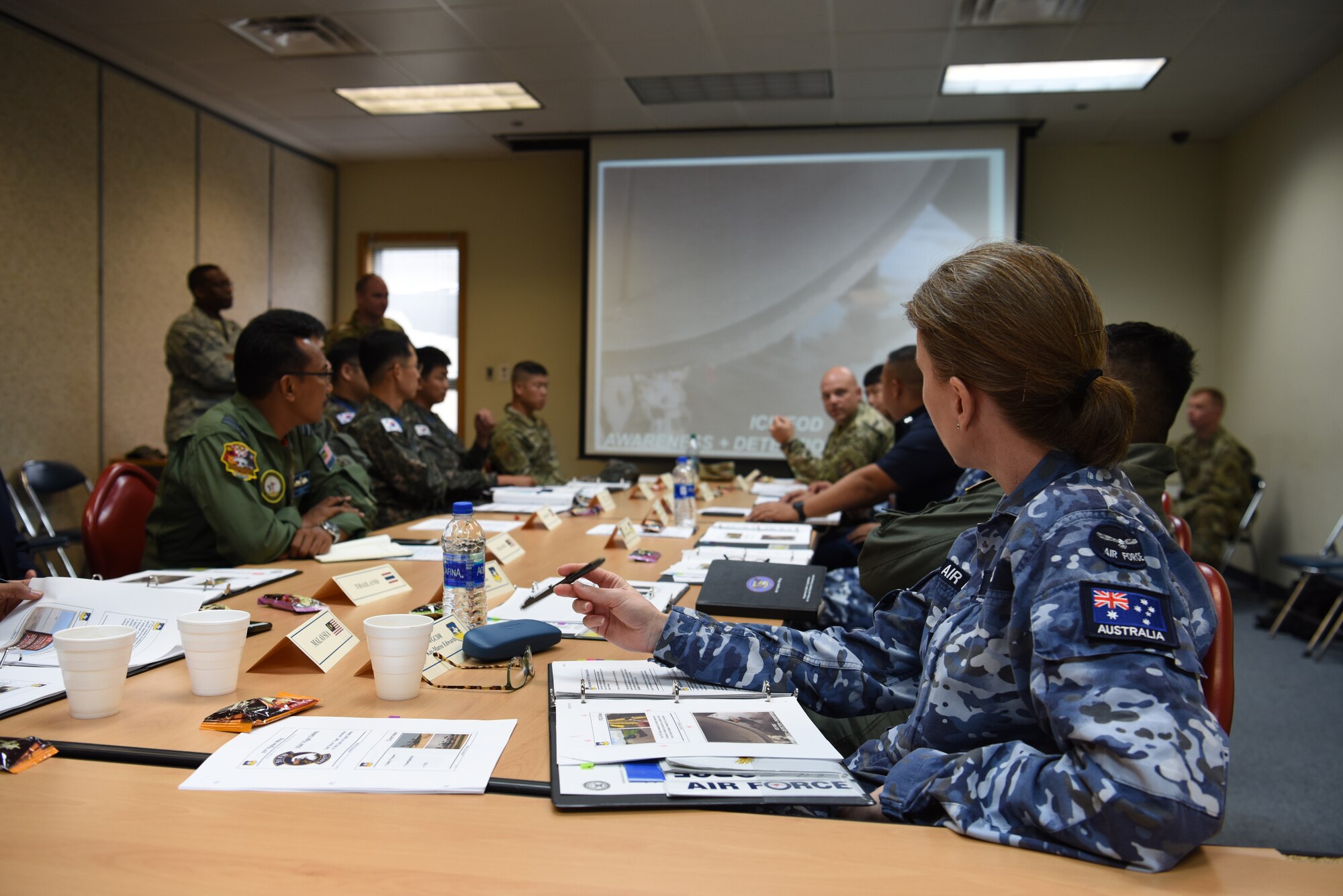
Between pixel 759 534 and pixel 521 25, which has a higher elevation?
pixel 521 25

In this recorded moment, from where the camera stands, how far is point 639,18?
470cm

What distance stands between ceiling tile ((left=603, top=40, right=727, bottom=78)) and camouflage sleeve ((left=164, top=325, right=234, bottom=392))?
280 cm

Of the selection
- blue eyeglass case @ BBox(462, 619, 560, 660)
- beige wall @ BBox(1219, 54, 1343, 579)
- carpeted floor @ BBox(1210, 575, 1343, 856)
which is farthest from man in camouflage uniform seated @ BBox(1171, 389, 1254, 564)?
blue eyeglass case @ BBox(462, 619, 560, 660)

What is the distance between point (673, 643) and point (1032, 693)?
1.89 feet

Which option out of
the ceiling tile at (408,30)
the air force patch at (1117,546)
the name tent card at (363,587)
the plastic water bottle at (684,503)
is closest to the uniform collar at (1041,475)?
the air force patch at (1117,546)

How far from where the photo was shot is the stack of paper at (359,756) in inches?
38.3

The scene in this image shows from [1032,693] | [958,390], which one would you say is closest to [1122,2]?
[958,390]

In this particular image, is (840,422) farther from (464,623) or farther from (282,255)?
(282,255)

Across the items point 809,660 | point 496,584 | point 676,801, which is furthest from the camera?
point 496,584

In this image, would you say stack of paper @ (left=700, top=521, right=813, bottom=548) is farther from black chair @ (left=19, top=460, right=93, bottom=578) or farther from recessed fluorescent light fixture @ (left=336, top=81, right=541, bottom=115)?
recessed fluorescent light fixture @ (left=336, top=81, right=541, bottom=115)

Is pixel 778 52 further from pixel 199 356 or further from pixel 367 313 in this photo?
pixel 199 356

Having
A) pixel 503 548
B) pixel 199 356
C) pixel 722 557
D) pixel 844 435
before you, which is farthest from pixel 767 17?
pixel 199 356

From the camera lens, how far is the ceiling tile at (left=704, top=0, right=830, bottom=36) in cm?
452

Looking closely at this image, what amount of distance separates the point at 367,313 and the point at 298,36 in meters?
1.80
